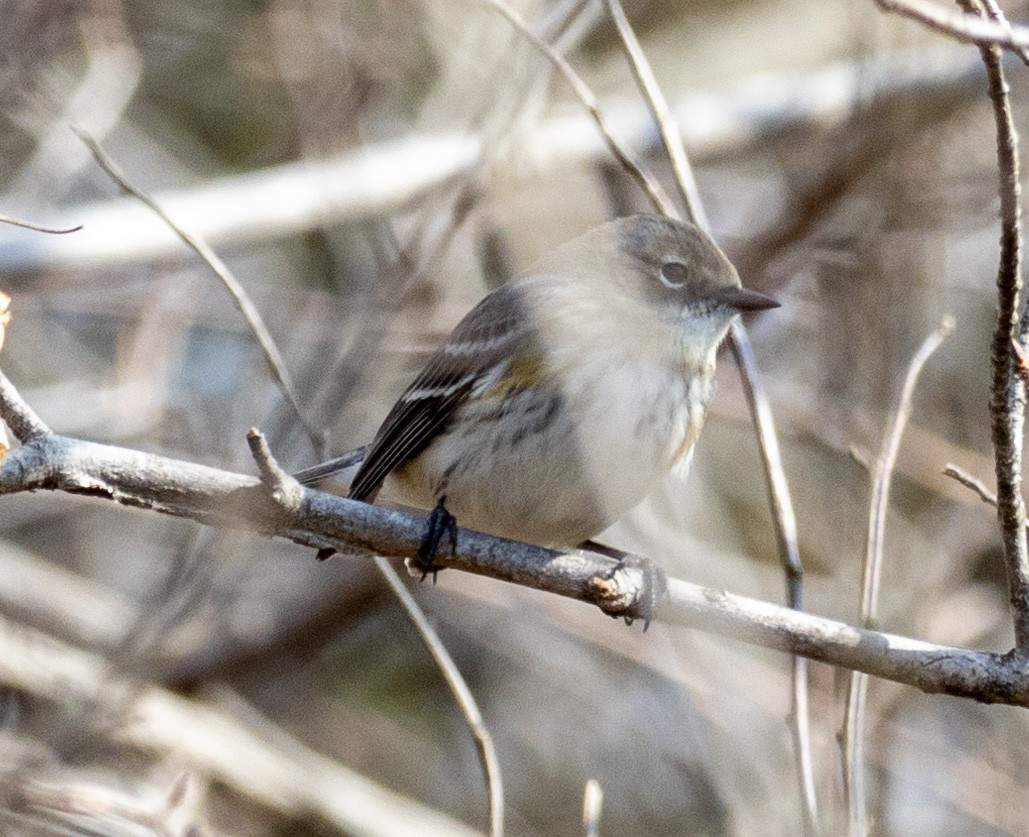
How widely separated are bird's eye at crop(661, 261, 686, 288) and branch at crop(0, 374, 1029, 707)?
1440 millimetres

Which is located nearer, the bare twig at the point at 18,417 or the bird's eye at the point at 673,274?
the bare twig at the point at 18,417

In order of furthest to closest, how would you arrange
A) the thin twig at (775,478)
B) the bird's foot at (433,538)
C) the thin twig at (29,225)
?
1. the bird's foot at (433,538)
2. the thin twig at (775,478)
3. the thin twig at (29,225)

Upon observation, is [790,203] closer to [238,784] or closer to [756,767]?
[756,767]

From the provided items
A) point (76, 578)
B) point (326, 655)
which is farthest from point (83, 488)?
point (326, 655)

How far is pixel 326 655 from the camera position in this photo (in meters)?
7.67

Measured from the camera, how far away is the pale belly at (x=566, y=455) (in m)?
4.04

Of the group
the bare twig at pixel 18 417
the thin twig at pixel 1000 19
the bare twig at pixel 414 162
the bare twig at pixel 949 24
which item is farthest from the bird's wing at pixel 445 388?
the bare twig at pixel 949 24

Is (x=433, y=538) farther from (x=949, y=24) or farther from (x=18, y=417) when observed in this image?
(x=949, y=24)

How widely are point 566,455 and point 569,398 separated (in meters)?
0.17

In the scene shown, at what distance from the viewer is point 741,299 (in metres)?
4.38

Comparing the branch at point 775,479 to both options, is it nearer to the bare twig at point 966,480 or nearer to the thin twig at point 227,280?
the bare twig at point 966,480

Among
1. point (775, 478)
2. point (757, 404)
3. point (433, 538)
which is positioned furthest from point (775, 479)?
point (433, 538)

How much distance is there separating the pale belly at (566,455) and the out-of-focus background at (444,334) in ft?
1.54

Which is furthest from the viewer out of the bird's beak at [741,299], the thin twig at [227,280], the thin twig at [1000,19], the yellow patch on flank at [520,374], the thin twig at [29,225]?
the bird's beak at [741,299]
